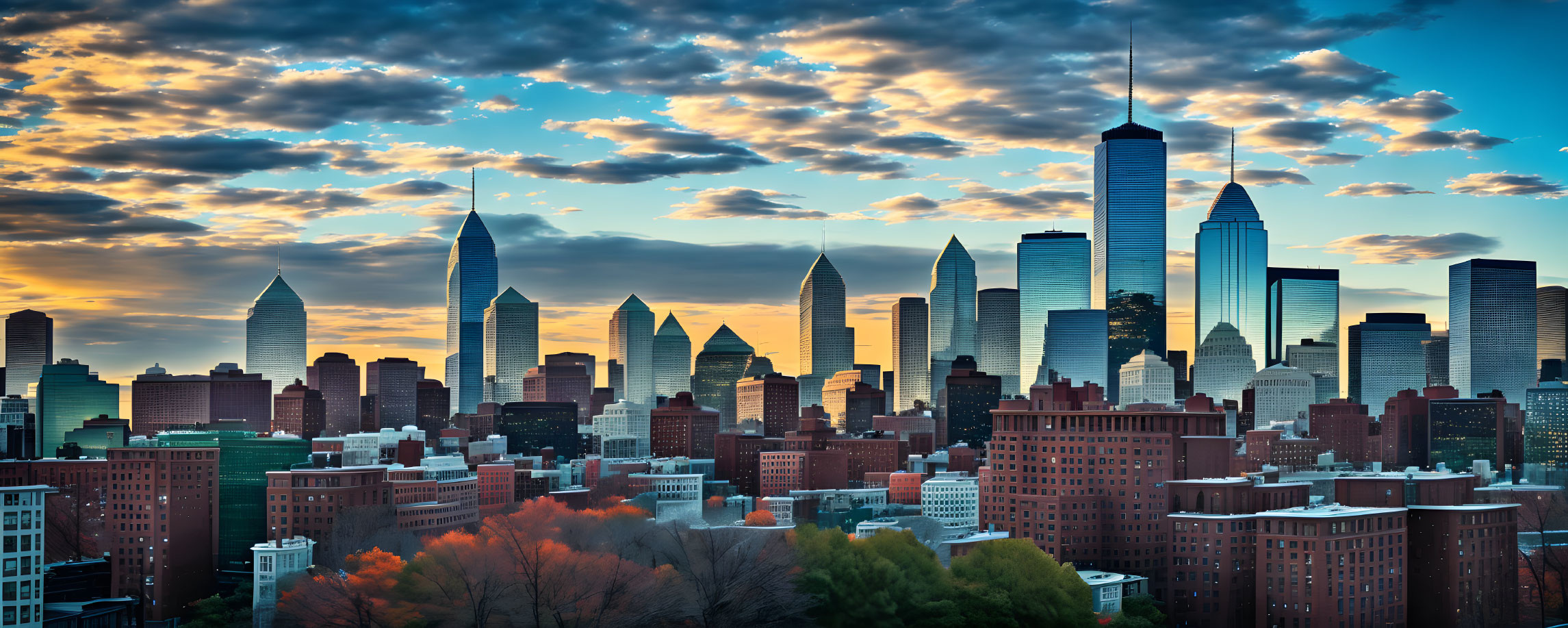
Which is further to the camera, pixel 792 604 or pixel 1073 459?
pixel 1073 459

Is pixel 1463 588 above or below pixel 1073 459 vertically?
below

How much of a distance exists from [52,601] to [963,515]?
280 feet

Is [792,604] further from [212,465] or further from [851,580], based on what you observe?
[212,465]

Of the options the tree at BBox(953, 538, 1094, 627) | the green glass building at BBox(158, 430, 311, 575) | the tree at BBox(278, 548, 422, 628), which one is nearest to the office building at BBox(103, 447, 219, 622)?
the green glass building at BBox(158, 430, 311, 575)

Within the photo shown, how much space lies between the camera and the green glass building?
114625 millimetres

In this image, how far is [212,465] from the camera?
116 meters

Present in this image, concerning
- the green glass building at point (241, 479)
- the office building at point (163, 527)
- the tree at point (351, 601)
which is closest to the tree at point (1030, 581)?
the tree at point (351, 601)

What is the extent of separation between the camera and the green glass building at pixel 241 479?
114625 mm

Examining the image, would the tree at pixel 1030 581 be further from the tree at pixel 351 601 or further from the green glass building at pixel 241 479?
the green glass building at pixel 241 479

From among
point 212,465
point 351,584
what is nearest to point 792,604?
point 351,584

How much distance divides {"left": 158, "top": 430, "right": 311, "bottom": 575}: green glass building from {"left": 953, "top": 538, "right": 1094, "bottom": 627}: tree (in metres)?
50.1

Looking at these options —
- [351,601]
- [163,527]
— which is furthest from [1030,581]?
[163,527]

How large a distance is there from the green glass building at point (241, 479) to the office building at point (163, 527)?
1.21 metres

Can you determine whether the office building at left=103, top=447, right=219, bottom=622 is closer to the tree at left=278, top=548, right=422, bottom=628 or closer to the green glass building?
the green glass building
